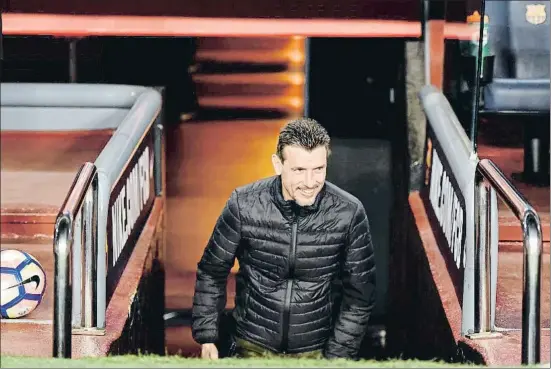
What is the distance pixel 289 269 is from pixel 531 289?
90 centimetres

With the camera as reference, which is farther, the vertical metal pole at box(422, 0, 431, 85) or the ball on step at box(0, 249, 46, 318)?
the vertical metal pole at box(422, 0, 431, 85)

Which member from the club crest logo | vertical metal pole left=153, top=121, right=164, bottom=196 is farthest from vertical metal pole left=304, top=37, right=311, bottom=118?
the club crest logo

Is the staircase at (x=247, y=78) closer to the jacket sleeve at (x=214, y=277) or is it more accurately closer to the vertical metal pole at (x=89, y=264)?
the vertical metal pole at (x=89, y=264)

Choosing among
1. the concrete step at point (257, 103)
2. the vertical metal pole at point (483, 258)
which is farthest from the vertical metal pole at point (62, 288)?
the concrete step at point (257, 103)

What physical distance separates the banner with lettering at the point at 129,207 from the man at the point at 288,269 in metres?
1.21

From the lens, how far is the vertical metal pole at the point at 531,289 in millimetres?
3125

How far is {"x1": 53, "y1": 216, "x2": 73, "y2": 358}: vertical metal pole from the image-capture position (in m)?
3.16

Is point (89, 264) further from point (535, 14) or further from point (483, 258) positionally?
point (535, 14)

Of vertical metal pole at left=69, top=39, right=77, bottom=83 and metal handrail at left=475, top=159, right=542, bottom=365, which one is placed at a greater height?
vertical metal pole at left=69, top=39, right=77, bottom=83

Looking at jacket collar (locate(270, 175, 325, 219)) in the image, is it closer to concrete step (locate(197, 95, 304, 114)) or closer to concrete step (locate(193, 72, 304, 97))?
concrete step (locate(193, 72, 304, 97))

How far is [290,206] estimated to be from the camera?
3387 mm

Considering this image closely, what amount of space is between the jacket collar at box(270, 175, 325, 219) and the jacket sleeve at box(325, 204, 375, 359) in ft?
0.62

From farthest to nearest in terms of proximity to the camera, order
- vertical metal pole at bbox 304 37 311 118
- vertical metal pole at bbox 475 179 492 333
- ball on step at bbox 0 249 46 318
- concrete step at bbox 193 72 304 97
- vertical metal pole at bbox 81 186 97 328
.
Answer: concrete step at bbox 193 72 304 97 < vertical metal pole at bbox 304 37 311 118 < ball on step at bbox 0 249 46 318 < vertical metal pole at bbox 81 186 97 328 < vertical metal pole at bbox 475 179 492 333

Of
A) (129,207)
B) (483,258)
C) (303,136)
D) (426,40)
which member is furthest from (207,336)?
(426,40)
